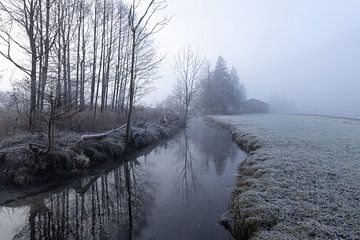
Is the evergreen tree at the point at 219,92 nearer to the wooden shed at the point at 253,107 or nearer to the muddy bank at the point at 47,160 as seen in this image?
the wooden shed at the point at 253,107

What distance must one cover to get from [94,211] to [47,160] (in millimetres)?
4026

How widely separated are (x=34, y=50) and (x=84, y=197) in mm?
8887

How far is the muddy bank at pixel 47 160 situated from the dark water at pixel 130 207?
2.69 ft

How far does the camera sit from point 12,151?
32.1ft

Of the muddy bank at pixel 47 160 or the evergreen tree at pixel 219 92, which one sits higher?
the evergreen tree at pixel 219 92

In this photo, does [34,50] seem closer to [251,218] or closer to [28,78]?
[28,78]

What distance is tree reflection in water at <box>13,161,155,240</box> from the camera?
6086 millimetres

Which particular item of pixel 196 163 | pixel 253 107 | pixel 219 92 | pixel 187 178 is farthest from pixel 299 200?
pixel 253 107

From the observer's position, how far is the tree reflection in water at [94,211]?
6.09 m

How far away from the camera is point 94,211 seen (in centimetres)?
734

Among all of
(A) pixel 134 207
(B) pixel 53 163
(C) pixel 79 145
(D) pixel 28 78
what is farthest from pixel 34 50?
(A) pixel 134 207

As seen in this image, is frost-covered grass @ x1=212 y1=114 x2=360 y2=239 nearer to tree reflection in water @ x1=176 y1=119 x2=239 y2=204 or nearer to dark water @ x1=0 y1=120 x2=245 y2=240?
dark water @ x1=0 y1=120 x2=245 y2=240

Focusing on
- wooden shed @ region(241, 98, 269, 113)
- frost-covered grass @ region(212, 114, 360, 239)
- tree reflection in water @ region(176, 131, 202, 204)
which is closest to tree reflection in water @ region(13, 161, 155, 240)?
tree reflection in water @ region(176, 131, 202, 204)

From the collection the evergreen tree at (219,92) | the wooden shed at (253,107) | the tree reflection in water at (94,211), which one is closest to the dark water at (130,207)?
the tree reflection in water at (94,211)
